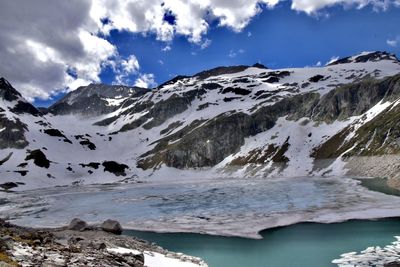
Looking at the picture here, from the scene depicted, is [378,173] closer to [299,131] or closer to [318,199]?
[318,199]

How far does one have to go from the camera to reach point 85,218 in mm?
64125

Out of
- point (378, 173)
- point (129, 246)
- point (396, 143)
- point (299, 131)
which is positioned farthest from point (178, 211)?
point (299, 131)

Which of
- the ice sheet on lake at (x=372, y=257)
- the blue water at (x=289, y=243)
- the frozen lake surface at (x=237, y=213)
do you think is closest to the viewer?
the ice sheet on lake at (x=372, y=257)

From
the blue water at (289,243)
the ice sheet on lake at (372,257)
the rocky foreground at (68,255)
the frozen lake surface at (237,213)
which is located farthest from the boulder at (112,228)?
the ice sheet on lake at (372,257)

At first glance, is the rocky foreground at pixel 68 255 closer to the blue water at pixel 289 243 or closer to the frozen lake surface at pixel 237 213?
the blue water at pixel 289 243

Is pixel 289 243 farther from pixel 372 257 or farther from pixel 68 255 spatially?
pixel 68 255

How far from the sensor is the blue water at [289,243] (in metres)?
32.3

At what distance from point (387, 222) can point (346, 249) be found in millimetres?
13927

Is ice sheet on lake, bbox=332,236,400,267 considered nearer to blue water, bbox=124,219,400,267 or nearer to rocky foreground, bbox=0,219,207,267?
blue water, bbox=124,219,400,267

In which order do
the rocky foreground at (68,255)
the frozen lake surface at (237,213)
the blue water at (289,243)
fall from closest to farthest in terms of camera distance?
the rocky foreground at (68,255), the blue water at (289,243), the frozen lake surface at (237,213)

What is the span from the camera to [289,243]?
38.4 meters

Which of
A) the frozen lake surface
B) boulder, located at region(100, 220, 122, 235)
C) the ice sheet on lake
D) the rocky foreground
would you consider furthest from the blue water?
the rocky foreground

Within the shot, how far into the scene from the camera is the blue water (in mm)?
32312

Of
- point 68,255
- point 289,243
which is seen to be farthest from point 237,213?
point 68,255
